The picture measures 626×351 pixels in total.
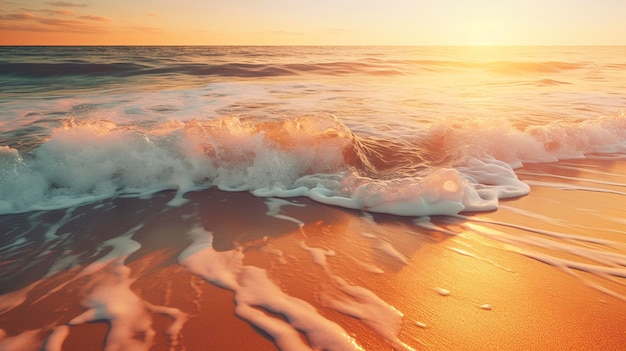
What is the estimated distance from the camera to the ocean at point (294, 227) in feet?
7.09

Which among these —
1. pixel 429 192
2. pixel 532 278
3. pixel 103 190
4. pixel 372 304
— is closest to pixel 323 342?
pixel 372 304

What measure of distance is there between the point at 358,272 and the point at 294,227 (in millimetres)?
935

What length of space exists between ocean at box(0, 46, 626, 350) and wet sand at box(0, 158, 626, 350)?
2 centimetres

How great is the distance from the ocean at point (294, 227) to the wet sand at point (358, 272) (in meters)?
0.02

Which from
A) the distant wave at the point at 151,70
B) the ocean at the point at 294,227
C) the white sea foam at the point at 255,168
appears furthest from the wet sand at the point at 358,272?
the distant wave at the point at 151,70

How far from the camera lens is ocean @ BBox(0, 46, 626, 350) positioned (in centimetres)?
216

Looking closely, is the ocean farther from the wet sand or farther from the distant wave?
the distant wave

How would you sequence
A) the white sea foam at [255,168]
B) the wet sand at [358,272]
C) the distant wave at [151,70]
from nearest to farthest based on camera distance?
the wet sand at [358,272], the white sea foam at [255,168], the distant wave at [151,70]

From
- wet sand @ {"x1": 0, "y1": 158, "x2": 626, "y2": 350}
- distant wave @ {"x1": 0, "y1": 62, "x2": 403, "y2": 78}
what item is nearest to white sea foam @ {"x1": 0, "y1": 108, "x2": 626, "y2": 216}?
wet sand @ {"x1": 0, "y1": 158, "x2": 626, "y2": 350}

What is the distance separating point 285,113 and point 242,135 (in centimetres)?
294

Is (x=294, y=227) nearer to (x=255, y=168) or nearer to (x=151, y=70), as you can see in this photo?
(x=255, y=168)

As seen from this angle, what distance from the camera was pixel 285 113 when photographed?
26.1 feet

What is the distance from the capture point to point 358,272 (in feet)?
8.84

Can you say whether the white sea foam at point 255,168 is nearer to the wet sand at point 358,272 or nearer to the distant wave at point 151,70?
the wet sand at point 358,272
